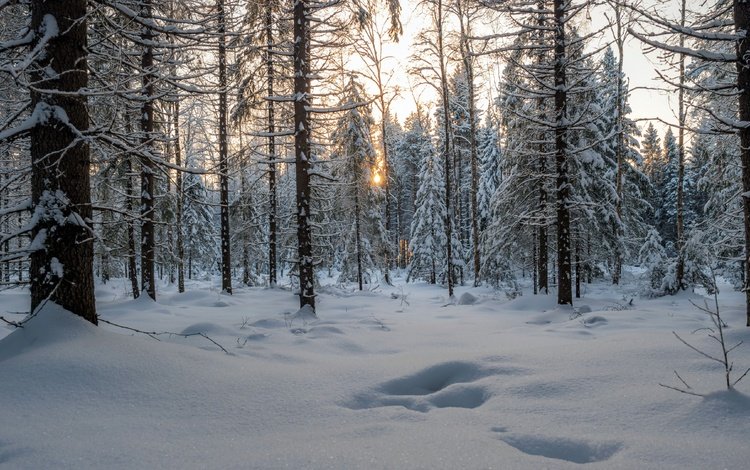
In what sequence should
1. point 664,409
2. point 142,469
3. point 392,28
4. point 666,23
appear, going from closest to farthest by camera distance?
point 142,469 < point 664,409 < point 666,23 < point 392,28

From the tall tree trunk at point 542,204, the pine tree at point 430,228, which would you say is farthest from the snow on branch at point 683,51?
the pine tree at point 430,228

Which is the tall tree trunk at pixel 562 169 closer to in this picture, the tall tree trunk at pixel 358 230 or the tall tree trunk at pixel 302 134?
the tall tree trunk at pixel 302 134

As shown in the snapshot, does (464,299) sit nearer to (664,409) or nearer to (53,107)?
(664,409)

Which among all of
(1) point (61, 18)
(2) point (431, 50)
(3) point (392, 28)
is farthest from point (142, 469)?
(2) point (431, 50)

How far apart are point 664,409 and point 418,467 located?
1980 millimetres

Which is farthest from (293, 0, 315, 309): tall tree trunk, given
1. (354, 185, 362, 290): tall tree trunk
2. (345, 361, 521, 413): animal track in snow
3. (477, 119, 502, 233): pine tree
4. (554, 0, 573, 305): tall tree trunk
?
(477, 119, 502, 233): pine tree

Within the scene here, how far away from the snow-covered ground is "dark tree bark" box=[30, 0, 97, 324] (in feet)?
1.32

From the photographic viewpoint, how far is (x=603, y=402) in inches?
124

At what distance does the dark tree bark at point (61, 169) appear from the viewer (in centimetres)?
422

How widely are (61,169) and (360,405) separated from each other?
159 inches

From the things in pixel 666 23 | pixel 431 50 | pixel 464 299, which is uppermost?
pixel 431 50

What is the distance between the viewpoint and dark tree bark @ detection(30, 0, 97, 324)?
422 centimetres

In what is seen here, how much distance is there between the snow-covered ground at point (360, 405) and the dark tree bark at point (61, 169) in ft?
Result: 1.32

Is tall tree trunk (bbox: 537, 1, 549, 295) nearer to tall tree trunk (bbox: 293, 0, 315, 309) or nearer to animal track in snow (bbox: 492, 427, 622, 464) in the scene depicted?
tall tree trunk (bbox: 293, 0, 315, 309)
